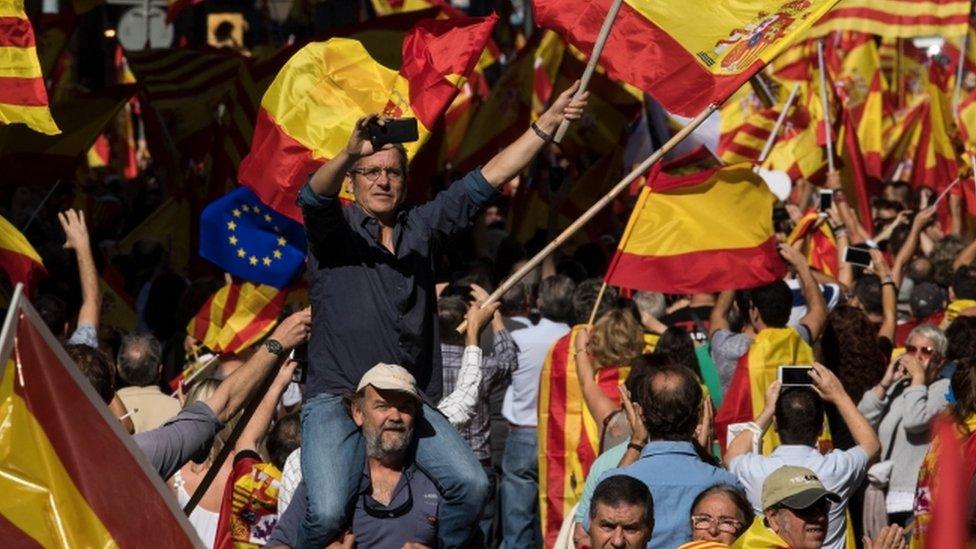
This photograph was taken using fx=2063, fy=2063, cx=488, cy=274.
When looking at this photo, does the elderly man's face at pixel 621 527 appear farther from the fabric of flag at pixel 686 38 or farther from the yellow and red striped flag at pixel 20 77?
the yellow and red striped flag at pixel 20 77

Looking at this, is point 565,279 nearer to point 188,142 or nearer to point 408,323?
point 408,323

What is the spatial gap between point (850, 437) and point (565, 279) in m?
2.81

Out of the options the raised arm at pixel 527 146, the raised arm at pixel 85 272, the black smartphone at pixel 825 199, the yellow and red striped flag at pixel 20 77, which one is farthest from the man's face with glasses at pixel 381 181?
the black smartphone at pixel 825 199

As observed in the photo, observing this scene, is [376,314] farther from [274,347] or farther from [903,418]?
[903,418]

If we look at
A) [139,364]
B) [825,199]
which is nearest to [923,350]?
[825,199]

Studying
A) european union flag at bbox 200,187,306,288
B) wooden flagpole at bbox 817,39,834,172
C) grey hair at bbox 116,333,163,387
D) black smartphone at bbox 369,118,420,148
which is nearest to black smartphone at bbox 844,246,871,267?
european union flag at bbox 200,187,306,288

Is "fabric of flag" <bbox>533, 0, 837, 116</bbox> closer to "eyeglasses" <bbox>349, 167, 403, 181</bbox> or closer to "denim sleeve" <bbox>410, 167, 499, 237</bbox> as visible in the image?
"denim sleeve" <bbox>410, 167, 499, 237</bbox>

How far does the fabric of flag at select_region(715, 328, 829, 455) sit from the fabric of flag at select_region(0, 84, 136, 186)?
248 inches

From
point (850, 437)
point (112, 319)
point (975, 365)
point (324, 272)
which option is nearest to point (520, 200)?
point (112, 319)

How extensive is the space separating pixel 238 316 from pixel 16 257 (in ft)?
5.04

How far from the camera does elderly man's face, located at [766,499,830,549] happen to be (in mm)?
6992

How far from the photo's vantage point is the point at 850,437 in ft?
31.6

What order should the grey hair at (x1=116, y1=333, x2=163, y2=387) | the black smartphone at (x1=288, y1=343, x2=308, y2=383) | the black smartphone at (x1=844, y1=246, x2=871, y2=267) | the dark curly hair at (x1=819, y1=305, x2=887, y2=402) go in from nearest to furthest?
the black smartphone at (x1=288, y1=343, x2=308, y2=383) → the grey hair at (x1=116, y1=333, x2=163, y2=387) → the dark curly hair at (x1=819, y1=305, x2=887, y2=402) → the black smartphone at (x1=844, y1=246, x2=871, y2=267)

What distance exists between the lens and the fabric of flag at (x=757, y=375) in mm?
9461
